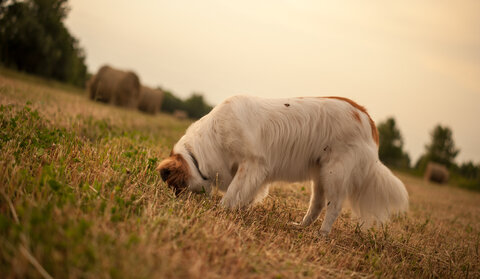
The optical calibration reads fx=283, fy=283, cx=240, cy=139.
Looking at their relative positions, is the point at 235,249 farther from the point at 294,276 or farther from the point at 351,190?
the point at 351,190

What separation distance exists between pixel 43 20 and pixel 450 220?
29247 millimetres

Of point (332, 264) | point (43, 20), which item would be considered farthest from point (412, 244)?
point (43, 20)

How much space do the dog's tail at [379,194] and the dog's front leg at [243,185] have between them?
45.4 inches

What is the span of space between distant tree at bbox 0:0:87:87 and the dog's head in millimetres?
21222

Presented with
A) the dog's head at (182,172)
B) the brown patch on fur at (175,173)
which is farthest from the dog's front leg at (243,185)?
the brown patch on fur at (175,173)

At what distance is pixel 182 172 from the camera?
290cm

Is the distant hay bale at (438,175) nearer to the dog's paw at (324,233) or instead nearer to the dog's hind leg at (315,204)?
the dog's hind leg at (315,204)

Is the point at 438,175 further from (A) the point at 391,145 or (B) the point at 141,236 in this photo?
(B) the point at 141,236

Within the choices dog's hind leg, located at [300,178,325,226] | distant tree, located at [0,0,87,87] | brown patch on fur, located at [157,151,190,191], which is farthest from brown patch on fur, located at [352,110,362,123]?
distant tree, located at [0,0,87,87]

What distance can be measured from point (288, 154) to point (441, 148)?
36.9 meters

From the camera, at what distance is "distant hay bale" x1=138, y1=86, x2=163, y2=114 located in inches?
637

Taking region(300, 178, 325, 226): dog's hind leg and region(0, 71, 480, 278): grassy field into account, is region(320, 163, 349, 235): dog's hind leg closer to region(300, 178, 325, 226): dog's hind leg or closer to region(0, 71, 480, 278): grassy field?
region(0, 71, 480, 278): grassy field

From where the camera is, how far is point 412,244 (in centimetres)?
320

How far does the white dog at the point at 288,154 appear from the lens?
2.99 meters
